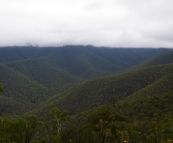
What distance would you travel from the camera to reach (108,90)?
112 meters

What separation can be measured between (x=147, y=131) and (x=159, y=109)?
21009mm

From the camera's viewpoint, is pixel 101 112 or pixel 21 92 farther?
pixel 21 92

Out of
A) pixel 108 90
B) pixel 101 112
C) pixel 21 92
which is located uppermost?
pixel 101 112

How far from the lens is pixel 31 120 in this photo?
28.1m

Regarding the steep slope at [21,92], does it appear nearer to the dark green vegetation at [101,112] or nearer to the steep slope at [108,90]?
the dark green vegetation at [101,112]

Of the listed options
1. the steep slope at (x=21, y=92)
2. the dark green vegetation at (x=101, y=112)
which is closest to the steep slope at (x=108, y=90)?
the dark green vegetation at (x=101, y=112)

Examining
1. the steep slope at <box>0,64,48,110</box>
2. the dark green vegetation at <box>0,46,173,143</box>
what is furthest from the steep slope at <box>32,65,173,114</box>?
the steep slope at <box>0,64,48,110</box>

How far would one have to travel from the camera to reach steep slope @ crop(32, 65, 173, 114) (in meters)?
107

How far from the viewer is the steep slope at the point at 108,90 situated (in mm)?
106812

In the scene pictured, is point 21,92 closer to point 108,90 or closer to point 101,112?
point 108,90

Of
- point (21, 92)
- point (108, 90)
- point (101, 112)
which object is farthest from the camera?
point (21, 92)

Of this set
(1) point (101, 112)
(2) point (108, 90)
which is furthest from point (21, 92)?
(1) point (101, 112)

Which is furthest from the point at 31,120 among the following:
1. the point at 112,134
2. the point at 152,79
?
the point at 152,79

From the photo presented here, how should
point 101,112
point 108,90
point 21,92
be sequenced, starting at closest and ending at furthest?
point 101,112 < point 108,90 < point 21,92
